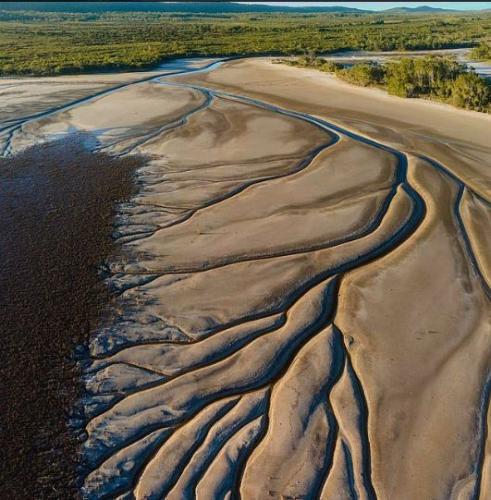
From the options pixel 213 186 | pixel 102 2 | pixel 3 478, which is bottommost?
pixel 3 478

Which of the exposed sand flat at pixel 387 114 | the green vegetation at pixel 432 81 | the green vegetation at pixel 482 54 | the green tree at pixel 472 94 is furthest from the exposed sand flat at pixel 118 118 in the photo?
the green vegetation at pixel 482 54

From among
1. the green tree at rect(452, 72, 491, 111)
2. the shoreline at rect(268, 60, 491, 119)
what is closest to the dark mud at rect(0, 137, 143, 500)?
the shoreline at rect(268, 60, 491, 119)

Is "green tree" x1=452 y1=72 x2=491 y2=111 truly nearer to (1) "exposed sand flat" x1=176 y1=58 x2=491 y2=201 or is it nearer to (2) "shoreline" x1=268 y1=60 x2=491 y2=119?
(2) "shoreline" x1=268 y1=60 x2=491 y2=119

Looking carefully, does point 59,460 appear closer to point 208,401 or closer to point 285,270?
point 208,401

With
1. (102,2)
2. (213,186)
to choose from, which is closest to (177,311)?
(213,186)

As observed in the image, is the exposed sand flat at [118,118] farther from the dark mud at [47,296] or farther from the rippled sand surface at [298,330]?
the rippled sand surface at [298,330]

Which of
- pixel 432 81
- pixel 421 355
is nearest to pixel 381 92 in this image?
pixel 432 81

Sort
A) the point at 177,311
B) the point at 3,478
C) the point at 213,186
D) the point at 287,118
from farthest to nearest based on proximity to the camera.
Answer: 1. the point at 287,118
2. the point at 213,186
3. the point at 177,311
4. the point at 3,478

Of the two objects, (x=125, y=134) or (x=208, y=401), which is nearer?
(x=208, y=401)
